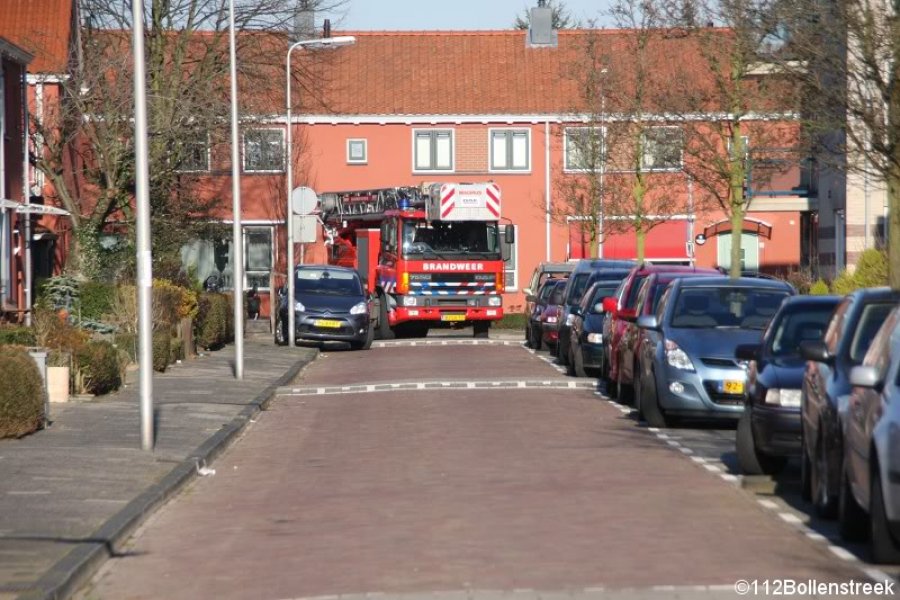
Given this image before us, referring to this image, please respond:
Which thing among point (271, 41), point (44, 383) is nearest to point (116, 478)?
point (44, 383)

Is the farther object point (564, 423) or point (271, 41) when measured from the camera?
point (271, 41)

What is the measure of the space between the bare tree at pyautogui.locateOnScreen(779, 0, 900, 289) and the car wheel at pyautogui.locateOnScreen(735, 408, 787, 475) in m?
7.81

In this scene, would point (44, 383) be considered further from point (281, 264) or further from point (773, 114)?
point (281, 264)

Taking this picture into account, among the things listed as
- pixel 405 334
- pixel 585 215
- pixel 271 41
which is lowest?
pixel 405 334

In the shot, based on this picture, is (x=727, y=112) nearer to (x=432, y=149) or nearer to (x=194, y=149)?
(x=194, y=149)

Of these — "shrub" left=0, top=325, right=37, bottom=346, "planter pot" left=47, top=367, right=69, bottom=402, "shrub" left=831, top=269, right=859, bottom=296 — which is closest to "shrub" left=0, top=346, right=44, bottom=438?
"planter pot" left=47, top=367, right=69, bottom=402

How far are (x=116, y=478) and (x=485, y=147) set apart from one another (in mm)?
46442

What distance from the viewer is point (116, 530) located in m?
11.3

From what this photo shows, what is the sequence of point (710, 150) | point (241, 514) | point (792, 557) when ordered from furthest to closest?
point (710, 150), point (241, 514), point (792, 557)

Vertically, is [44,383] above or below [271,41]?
below

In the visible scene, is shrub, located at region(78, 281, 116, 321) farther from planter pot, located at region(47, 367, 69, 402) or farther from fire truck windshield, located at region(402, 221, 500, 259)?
fire truck windshield, located at region(402, 221, 500, 259)

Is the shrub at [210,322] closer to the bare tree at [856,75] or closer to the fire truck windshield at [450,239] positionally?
the fire truck windshield at [450,239]

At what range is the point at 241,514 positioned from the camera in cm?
1277

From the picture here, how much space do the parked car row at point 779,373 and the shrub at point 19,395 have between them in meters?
6.62
